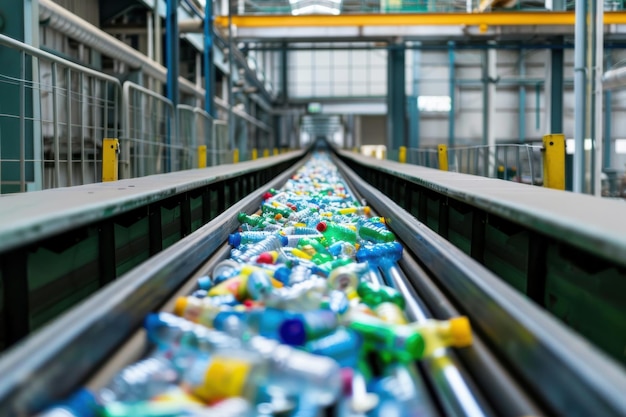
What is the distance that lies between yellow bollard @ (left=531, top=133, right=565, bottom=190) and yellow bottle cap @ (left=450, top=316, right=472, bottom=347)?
3987 millimetres

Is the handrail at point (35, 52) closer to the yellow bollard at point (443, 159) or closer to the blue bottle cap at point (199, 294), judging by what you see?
the blue bottle cap at point (199, 294)

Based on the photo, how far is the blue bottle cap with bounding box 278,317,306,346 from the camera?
5.90 feet

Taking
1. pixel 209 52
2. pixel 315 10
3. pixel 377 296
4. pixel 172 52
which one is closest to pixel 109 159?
pixel 377 296

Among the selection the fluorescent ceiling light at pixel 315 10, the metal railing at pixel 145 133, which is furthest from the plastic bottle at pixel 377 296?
the fluorescent ceiling light at pixel 315 10

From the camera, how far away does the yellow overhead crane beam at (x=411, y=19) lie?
55.7 ft

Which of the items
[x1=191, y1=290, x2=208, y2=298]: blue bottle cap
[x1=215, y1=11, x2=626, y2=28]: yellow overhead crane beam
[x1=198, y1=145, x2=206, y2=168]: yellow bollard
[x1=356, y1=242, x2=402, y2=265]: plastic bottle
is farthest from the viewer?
[x1=215, y1=11, x2=626, y2=28]: yellow overhead crane beam

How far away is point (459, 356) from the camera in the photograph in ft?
6.18

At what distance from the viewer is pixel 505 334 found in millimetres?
1740

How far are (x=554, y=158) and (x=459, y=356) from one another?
4082 mm

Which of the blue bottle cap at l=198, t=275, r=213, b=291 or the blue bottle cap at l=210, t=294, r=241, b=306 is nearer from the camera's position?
the blue bottle cap at l=210, t=294, r=241, b=306

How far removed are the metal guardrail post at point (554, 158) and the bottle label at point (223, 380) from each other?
459cm

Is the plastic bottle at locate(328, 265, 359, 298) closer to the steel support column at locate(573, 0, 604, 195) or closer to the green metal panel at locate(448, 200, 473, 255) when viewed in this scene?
the green metal panel at locate(448, 200, 473, 255)

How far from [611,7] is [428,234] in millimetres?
16629

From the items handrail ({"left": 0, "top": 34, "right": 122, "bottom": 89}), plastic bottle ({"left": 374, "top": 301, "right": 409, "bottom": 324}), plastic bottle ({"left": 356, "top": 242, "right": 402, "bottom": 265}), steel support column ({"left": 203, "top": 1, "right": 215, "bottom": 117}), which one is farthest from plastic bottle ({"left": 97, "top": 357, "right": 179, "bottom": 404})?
steel support column ({"left": 203, "top": 1, "right": 215, "bottom": 117})
